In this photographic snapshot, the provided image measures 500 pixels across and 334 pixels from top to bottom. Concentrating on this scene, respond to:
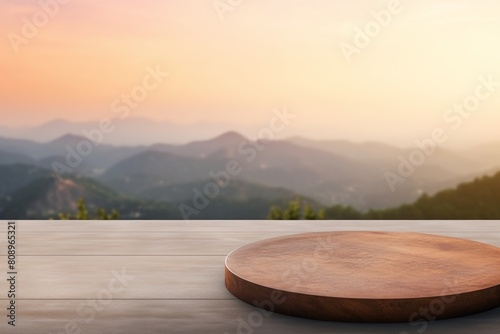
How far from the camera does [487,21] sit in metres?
5.29

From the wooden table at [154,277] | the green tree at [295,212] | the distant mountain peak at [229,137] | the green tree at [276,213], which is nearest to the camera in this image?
the wooden table at [154,277]

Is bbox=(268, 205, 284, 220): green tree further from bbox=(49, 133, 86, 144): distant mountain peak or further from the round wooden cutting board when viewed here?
the round wooden cutting board

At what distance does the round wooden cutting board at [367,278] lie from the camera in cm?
103

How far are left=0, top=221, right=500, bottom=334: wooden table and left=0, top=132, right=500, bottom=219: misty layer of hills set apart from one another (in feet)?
11.2

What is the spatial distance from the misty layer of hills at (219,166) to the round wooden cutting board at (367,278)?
4.11 meters

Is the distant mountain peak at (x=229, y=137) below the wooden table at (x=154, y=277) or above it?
below

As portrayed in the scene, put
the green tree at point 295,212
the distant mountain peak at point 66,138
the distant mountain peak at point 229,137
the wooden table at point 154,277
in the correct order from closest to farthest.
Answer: the wooden table at point 154,277 < the green tree at point 295,212 < the distant mountain peak at point 66,138 < the distant mountain peak at point 229,137

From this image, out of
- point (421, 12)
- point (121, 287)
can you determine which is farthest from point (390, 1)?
point (421, 12)

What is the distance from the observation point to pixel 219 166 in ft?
19.1

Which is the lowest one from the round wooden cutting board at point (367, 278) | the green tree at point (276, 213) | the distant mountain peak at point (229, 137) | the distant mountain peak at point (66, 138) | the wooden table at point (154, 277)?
the green tree at point (276, 213)

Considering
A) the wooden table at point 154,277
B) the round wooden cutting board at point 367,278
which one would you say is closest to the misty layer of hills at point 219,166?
the wooden table at point 154,277

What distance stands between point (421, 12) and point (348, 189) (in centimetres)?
210

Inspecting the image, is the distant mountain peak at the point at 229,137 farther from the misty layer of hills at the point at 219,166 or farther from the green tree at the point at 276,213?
the green tree at the point at 276,213

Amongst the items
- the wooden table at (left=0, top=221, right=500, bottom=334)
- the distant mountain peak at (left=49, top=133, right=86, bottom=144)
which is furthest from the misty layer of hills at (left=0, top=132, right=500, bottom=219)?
the wooden table at (left=0, top=221, right=500, bottom=334)
